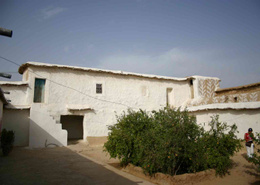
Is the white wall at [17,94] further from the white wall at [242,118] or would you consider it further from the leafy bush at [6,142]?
the white wall at [242,118]

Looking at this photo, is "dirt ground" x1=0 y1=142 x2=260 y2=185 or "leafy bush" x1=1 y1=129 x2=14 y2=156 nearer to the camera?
"dirt ground" x1=0 y1=142 x2=260 y2=185

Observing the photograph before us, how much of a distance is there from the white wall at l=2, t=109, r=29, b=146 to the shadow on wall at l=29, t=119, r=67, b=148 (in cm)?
81

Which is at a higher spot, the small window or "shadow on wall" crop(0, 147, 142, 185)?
the small window

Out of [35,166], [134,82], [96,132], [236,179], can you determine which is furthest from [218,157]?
[134,82]

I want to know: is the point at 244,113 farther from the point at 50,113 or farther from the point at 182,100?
the point at 50,113

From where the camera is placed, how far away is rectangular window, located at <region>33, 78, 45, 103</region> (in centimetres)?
1377

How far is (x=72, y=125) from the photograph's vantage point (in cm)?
1814

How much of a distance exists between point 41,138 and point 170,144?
9.30 meters

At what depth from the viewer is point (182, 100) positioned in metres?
19.3

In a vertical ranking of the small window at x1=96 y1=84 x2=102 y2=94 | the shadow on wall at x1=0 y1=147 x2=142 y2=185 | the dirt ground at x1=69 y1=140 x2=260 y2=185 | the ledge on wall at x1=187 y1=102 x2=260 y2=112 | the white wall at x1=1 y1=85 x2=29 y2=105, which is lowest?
the dirt ground at x1=69 y1=140 x2=260 y2=185

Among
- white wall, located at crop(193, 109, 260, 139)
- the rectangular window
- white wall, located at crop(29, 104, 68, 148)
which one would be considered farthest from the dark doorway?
white wall, located at crop(193, 109, 260, 139)

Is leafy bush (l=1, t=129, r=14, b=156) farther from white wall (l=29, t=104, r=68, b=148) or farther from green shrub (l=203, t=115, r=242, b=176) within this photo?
green shrub (l=203, t=115, r=242, b=176)

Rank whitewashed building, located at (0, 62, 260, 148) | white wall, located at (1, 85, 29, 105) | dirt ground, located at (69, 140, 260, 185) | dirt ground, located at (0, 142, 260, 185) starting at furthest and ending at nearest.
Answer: white wall, located at (1, 85, 29, 105) → whitewashed building, located at (0, 62, 260, 148) → dirt ground, located at (69, 140, 260, 185) → dirt ground, located at (0, 142, 260, 185)

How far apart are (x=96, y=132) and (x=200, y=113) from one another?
302 inches
